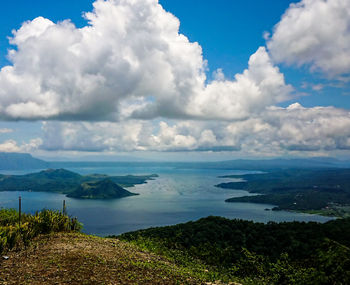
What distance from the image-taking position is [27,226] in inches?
711

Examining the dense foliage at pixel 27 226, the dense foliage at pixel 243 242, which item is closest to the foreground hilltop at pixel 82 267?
the dense foliage at pixel 27 226

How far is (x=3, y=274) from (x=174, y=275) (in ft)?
26.0

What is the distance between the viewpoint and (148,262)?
628 inches

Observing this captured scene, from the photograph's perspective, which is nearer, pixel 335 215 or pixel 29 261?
pixel 29 261

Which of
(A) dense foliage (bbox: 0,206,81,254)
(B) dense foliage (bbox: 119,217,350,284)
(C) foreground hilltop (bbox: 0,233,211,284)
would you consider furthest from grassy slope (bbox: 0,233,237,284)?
(B) dense foliage (bbox: 119,217,350,284)

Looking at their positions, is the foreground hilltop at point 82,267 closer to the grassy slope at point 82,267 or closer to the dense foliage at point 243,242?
the grassy slope at point 82,267

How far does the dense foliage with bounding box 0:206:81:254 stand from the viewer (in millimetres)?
15738

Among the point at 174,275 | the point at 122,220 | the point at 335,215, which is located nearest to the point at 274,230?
the point at 174,275

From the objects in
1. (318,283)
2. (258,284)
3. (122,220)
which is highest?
(318,283)

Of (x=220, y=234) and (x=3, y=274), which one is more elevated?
(x=3, y=274)

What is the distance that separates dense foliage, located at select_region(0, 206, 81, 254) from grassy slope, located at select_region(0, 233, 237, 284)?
729 millimetres

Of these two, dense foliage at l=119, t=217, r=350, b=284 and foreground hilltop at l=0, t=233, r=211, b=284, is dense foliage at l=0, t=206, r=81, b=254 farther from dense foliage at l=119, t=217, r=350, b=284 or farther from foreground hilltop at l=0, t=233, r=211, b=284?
dense foliage at l=119, t=217, r=350, b=284

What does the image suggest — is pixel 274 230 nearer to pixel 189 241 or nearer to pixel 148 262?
pixel 189 241

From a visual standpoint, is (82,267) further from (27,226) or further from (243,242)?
(243,242)
